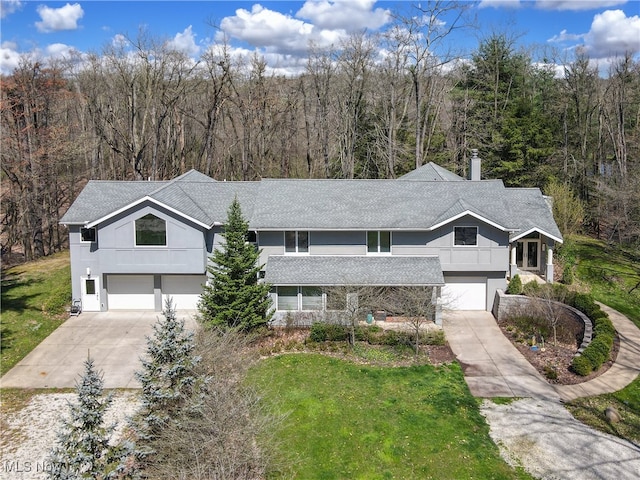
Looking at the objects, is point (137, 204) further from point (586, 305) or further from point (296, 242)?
point (586, 305)

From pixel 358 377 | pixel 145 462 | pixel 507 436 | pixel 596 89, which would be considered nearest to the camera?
pixel 145 462

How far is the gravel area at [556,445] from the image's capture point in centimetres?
1359

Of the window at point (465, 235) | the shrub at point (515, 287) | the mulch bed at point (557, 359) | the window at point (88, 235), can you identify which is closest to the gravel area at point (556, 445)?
the mulch bed at point (557, 359)

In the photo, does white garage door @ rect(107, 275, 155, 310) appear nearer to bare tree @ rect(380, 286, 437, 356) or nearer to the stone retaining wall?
bare tree @ rect(380, 286, 437, 356)

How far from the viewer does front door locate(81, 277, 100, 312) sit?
1029 inches

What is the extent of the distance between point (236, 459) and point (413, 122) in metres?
39.9

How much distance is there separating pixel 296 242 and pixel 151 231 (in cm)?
710

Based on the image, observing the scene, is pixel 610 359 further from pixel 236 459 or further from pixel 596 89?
pixel 596 89

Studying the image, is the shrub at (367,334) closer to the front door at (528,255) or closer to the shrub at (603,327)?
the shrub at (603,327)

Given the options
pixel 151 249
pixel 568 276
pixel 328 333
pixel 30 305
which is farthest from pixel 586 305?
pixel 30 305

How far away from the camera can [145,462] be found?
41.1ft

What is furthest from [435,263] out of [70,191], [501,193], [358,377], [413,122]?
[70,191]

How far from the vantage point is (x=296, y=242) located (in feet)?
84.9

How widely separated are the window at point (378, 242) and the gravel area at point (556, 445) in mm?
10493
